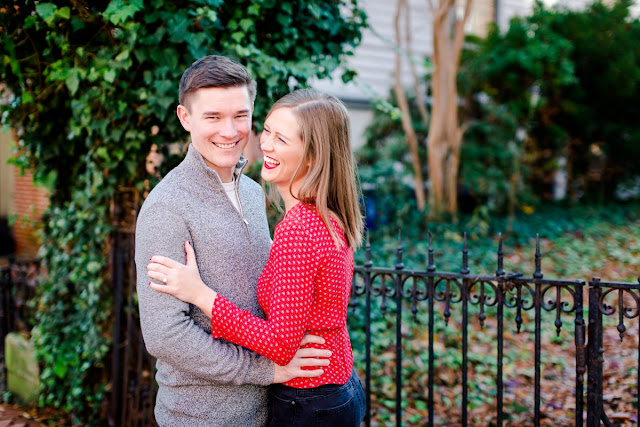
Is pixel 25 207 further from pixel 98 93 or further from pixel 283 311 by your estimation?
pixel 283 311

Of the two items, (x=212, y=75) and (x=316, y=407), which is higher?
(x=212, y=75)

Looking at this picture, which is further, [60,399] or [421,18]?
[421,18]

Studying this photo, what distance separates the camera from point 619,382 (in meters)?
4.43

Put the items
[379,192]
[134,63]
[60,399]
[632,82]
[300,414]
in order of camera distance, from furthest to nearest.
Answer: [632,82] → [379,192] → [60,399] → [134,63] → [300,414]

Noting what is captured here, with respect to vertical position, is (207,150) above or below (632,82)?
below

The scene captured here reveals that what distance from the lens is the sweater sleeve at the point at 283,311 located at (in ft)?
5.73

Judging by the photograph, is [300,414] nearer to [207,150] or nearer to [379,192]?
[207,150]

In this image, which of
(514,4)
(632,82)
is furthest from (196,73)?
(514,4)

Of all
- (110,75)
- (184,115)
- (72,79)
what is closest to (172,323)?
(184,115)

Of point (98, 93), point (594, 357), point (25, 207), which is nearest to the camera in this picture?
point (594, 357)

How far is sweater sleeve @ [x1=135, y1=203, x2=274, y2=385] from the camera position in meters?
1.76

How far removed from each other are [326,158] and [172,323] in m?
0.78

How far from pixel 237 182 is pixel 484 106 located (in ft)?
28.6

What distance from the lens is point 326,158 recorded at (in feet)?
6.17
